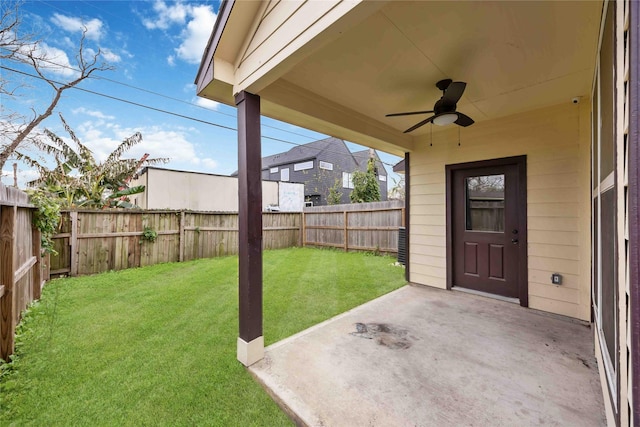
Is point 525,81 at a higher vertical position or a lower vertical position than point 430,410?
higher

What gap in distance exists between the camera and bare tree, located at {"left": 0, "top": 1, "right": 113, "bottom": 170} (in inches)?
181

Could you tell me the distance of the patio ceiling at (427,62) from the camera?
6.01 ft

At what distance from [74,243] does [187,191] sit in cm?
633

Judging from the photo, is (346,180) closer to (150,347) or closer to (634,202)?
(150,347)

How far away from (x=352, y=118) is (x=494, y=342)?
3.06 metres

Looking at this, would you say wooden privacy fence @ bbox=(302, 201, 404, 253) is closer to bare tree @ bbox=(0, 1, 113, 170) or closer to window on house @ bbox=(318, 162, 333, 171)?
bare tree @ bbox=(0, 1, 113, 170)


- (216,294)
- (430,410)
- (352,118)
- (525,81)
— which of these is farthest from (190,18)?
(430,410)

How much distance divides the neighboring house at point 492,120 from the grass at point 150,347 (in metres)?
0.48

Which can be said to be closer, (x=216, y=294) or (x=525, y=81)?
(x=525, y=81)

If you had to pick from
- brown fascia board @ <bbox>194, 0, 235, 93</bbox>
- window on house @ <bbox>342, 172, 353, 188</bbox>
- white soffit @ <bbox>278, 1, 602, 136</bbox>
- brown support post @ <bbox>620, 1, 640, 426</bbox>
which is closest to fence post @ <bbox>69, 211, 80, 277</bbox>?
brown fascia board @ <bbox>194, 0, 235, 93</bbox>

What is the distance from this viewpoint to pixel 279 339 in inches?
106

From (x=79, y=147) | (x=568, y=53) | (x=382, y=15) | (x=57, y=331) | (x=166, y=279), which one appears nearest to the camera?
(x=382, y=15)

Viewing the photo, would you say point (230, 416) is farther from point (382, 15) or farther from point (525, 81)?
point (525, 81)

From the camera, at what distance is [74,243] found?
533 cm
